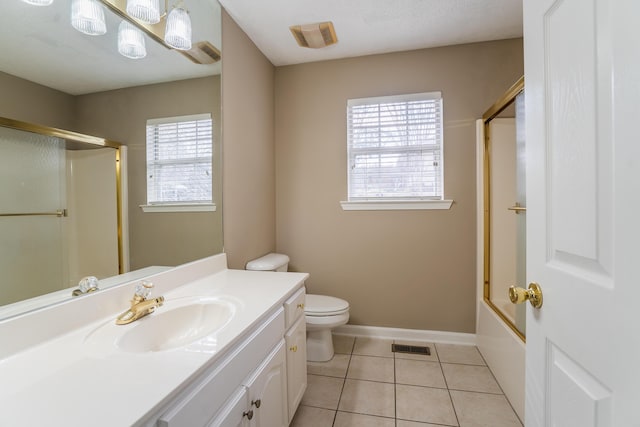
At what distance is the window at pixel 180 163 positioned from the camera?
126cm

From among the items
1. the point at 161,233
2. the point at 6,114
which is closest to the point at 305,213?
the point at 161,233

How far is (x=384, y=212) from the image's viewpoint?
2.32 meters

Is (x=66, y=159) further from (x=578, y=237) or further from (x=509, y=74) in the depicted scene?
(x=509, y=74)

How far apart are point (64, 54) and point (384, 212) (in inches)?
81.1

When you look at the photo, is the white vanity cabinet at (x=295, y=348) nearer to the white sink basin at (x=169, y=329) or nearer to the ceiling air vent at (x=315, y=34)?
the white sink basin at (x=169, y=329)

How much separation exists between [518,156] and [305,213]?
1629mm

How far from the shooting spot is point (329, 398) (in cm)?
165

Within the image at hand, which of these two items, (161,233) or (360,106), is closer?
(161,233)

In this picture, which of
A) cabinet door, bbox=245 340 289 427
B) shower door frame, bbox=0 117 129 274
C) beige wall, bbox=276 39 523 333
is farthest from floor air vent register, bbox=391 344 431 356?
shower door frame, bbox=0 117 129 274

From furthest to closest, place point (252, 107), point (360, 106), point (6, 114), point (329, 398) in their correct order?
point (360, 106), point (252, 107), point (329, 398), point (6, 114)

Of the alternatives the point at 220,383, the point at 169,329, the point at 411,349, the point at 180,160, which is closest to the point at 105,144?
the point at 180,160

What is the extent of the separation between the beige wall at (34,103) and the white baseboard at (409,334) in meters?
2.29

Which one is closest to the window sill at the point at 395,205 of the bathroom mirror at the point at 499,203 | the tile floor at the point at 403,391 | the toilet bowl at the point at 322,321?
the bathroom mirror at the point at 499,203

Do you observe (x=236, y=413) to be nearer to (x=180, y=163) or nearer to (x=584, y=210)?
(x=584, y=210)
